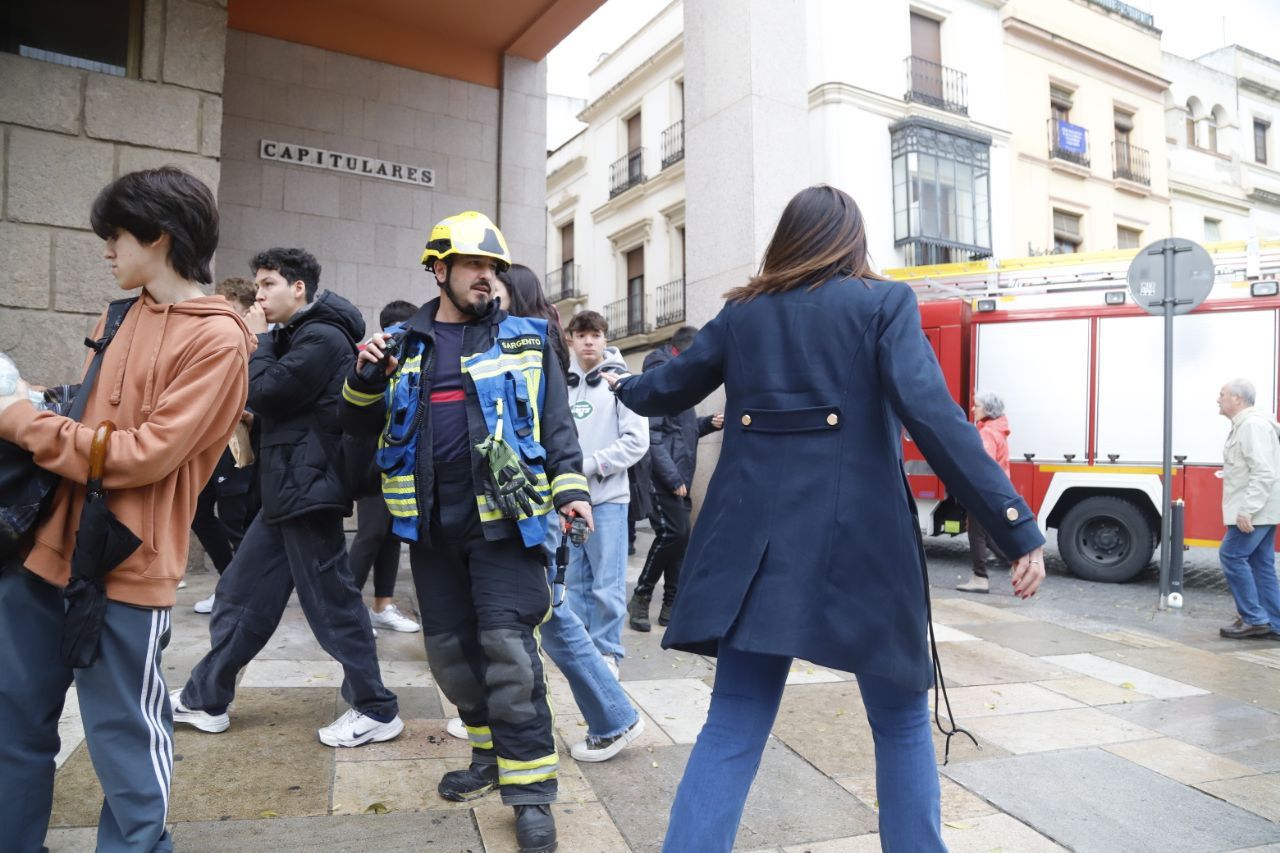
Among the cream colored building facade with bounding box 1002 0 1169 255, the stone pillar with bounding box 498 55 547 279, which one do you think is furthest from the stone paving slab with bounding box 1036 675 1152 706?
the cream colored building facade with bounding box 1002 0 1169 255

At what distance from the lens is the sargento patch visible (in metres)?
2.95

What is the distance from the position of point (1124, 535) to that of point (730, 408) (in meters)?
8.14

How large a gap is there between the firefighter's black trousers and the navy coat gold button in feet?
2.10

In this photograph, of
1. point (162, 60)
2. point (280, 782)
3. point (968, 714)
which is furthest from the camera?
point (162, 60)

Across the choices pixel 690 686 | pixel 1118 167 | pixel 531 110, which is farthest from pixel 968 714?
pixel 1118 167

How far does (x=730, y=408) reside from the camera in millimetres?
2445

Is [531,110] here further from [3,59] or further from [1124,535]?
[1124,535]

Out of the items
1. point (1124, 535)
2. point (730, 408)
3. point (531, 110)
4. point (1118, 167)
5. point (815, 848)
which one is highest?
point (1118, 167)

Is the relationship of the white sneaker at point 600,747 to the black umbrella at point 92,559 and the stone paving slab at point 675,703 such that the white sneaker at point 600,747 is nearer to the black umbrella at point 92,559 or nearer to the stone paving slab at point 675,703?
the stone paving slab at point 675,703

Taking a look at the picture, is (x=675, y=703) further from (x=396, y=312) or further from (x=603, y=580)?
(x=396, y=312)

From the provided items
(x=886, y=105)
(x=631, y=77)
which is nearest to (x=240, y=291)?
(x=886, y=105)

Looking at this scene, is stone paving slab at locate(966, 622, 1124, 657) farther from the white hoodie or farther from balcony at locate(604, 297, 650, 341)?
balcony at locate(604, 297, 650, 341)

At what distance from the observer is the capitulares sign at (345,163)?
8.53 meters

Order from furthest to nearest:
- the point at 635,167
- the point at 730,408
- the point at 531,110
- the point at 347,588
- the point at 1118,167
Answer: the point at 635,167, the point at 1118,167, the point at 531,110, the point at 347,588, the point at 730,408
